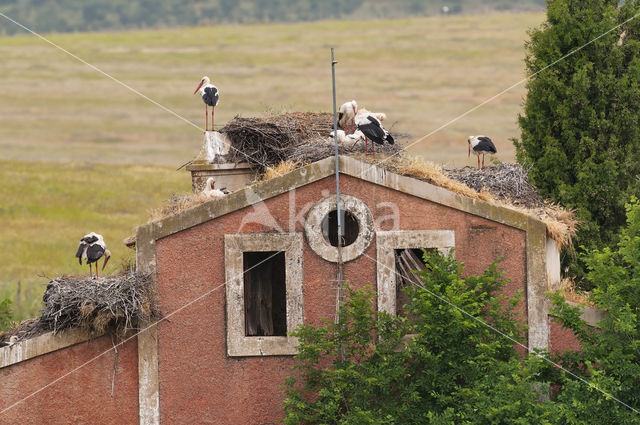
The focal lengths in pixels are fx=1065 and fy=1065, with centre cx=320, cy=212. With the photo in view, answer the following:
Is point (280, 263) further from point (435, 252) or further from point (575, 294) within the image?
point (575, 294)

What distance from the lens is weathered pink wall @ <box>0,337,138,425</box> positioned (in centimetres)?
1794

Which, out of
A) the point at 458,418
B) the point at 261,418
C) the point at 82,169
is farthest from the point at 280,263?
the point at 82,169

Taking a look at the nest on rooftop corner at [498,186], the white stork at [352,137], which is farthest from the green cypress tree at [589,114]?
the white stork at [352,137]

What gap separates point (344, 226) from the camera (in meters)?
19.9

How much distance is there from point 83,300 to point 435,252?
5.95 metres

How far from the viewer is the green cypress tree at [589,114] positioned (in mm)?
26906

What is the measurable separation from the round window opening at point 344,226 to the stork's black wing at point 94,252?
4.43 meters

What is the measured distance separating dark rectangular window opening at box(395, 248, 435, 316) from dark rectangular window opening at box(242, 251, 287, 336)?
7.42 ft

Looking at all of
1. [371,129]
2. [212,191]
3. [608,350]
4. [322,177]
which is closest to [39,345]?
[212,191]

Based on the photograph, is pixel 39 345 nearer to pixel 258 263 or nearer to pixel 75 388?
pixel 75 388

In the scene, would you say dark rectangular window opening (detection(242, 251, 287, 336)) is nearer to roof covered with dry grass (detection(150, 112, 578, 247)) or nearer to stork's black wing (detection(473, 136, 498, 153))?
roof covered with dry grass (detection(150, 112, 578, 247))

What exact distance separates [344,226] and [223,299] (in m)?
2.94

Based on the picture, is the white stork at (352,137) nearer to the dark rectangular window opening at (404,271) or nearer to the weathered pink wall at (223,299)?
the dark rectangular window opening at (404,271)

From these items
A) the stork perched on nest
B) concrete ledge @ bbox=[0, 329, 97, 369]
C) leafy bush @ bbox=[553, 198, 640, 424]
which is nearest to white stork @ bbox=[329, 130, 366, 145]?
the stork perched on nest
